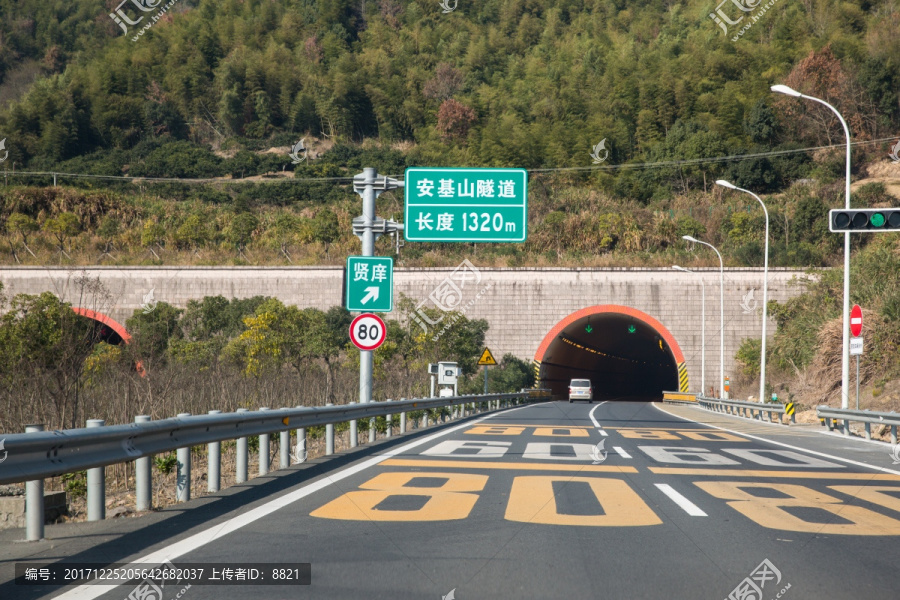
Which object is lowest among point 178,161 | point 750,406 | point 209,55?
point 750,406

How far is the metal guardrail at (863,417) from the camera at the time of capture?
1456cm

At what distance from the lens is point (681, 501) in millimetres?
7707

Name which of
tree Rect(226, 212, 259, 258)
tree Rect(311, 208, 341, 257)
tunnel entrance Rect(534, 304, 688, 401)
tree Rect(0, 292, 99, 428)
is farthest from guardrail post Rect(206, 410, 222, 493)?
tree Rect(226, 212, 259, 258)

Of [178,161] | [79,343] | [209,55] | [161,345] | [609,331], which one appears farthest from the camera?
[209,55]

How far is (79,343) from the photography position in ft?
46.3

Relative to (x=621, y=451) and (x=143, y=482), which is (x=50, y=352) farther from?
(x=143, y=482)

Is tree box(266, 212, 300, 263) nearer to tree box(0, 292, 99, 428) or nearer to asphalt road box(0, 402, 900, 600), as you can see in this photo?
tree box(0, 292, 99, 428)

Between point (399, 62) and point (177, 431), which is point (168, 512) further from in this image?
point (399, 62)

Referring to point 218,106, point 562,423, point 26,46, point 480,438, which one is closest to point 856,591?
point 480,438

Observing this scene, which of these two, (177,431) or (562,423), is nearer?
(177,431)

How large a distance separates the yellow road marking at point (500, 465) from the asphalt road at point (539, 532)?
2.1 inches

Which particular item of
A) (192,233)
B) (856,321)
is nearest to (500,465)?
(856,321)

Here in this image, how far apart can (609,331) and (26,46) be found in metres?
102

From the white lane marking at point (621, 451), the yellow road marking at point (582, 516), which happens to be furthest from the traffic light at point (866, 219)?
the yellow road marking at point (582, 516)
